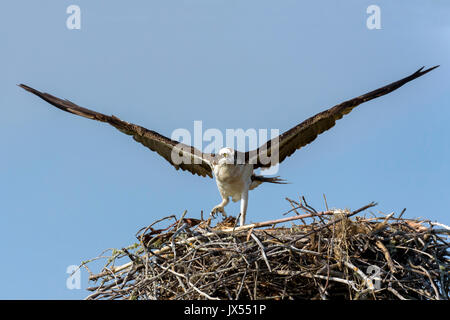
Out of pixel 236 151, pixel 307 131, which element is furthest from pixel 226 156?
pixel 307 131

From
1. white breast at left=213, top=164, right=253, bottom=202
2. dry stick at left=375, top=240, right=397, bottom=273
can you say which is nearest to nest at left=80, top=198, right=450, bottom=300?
dry stick at left=375, top=240, right=397, bottom=273

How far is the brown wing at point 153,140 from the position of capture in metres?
8.67

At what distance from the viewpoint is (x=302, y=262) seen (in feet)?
20.9

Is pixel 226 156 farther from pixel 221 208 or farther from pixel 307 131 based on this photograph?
pixel 307 131

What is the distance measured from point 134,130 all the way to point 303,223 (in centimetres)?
307

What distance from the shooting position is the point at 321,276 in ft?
20.3

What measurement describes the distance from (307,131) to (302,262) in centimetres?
256

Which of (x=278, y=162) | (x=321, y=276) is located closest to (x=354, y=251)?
(x=321, y=276)

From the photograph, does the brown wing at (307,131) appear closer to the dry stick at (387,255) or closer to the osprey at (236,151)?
the osprey at (236,151)

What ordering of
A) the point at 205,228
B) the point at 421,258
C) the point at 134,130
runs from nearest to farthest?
the point at 421,258 → the point at 205,228 → the point at 134,130

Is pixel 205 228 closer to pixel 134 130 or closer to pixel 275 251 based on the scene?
pixel 275 251

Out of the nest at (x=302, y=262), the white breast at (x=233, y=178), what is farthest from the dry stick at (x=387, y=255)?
the white breast at (x=233, y=178)

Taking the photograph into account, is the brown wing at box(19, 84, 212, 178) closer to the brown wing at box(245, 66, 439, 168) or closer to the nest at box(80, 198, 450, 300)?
the brown wing at box(245, 66, 439, 168)
